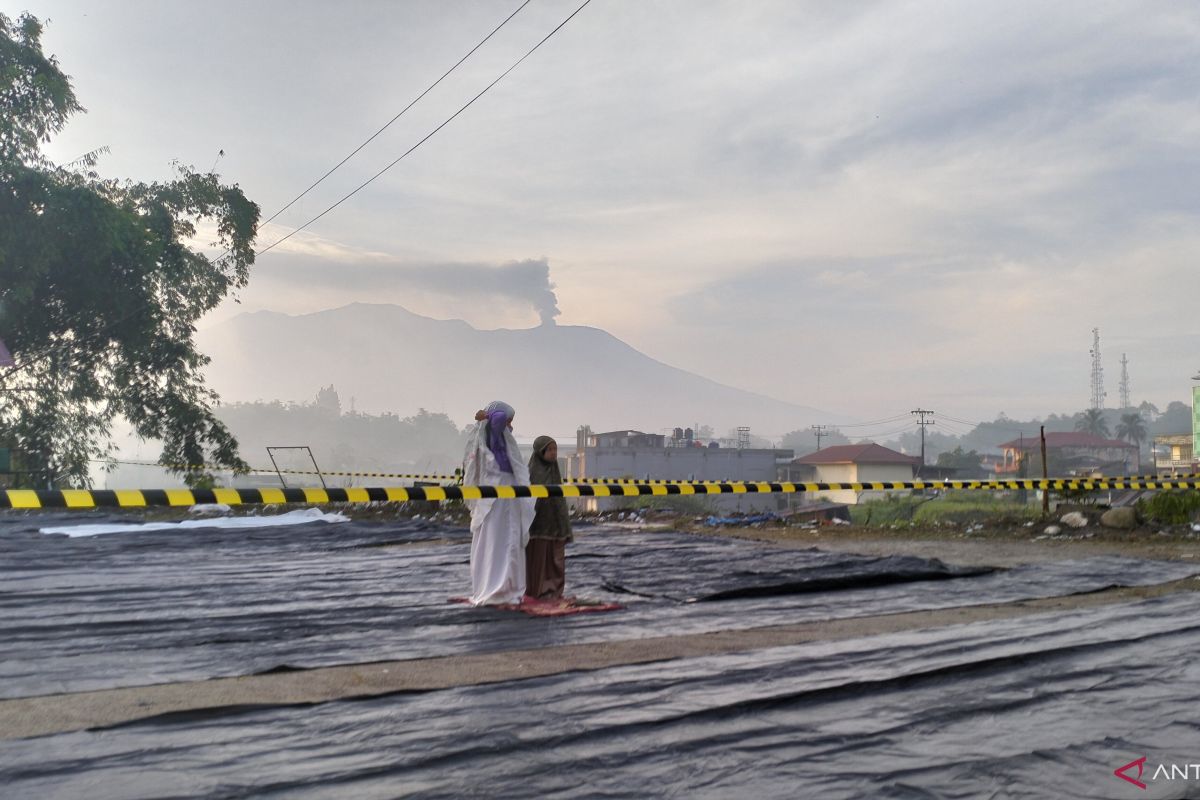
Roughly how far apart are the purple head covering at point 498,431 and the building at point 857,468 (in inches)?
2566

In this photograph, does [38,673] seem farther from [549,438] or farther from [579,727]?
[549,438]

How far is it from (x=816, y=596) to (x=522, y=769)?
524cm

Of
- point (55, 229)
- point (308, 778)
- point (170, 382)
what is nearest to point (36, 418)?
point (170, 382)

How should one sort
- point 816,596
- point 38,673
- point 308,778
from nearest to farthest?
point 308,778 → point 38,673 → point 816,596

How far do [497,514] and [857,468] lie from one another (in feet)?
223

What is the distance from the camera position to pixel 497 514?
7957 mm

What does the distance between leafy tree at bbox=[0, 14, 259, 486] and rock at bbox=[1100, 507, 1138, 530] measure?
22.4 m

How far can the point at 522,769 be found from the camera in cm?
348

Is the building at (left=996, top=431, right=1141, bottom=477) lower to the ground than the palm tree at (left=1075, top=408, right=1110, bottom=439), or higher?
lower

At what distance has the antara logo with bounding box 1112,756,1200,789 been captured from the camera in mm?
3375

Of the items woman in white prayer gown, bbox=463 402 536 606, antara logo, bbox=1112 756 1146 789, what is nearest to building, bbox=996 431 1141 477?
woman in white prayer gown, bbox=463 402 536 606

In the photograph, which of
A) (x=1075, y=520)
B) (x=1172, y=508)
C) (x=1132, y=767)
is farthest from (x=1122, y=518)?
(x=1132, y=767)

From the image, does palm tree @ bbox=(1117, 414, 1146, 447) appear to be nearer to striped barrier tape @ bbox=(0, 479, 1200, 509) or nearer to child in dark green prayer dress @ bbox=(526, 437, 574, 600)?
striped barrier tape @ bbox=(0, 479, 1200, 509)

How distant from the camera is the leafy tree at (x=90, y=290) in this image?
80.2ft
